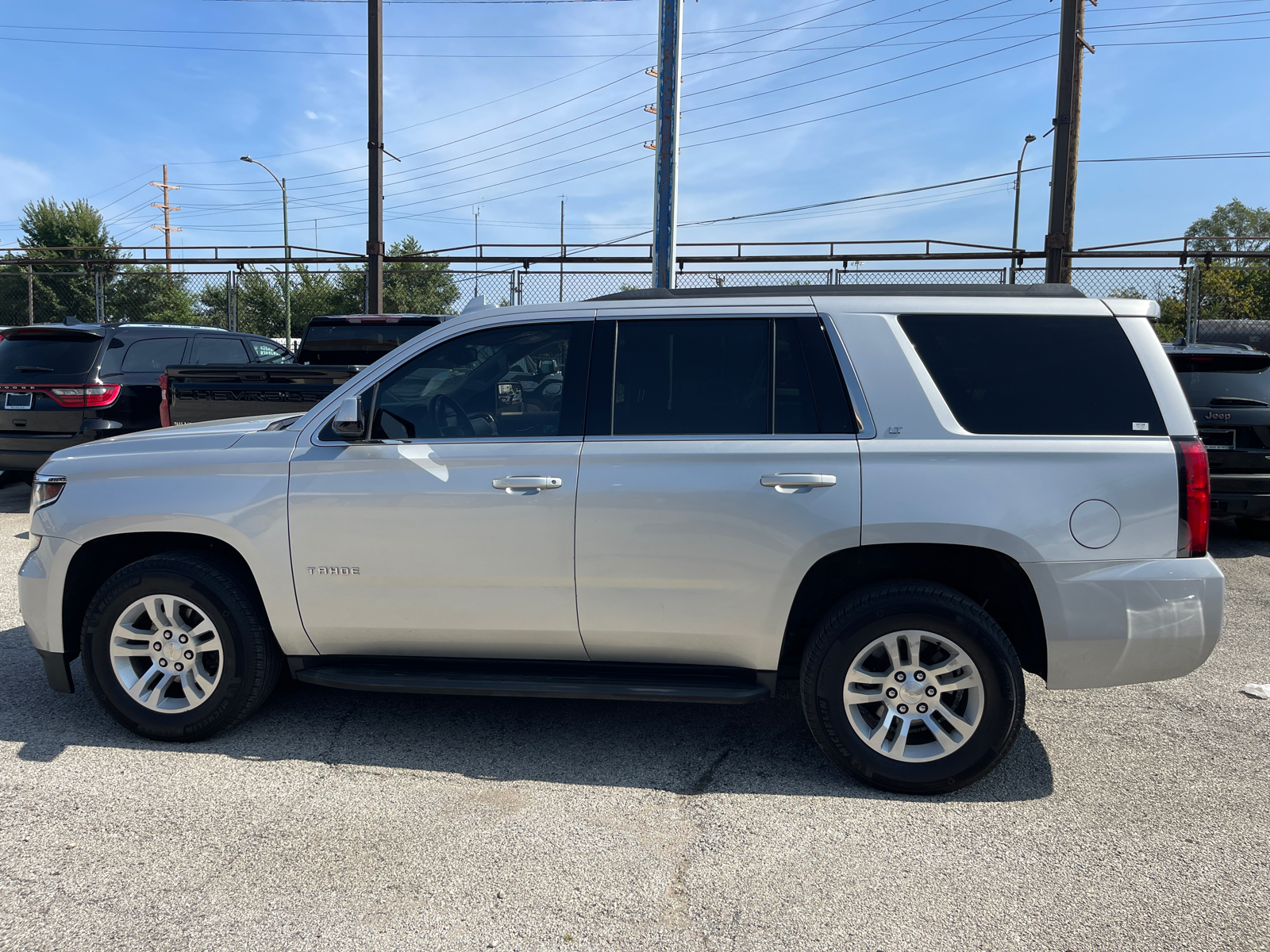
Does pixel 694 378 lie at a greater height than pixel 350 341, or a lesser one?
Result: lesser

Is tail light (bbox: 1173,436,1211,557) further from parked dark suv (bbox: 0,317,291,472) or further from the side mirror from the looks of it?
parked dark suv (bbox: 0,317,291,472)

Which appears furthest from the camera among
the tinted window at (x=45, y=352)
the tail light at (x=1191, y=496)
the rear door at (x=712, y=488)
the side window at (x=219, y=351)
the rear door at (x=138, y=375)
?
the side window at (x=219, y=351)

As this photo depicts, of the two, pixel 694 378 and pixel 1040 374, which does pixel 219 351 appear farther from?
pixel 1040 374

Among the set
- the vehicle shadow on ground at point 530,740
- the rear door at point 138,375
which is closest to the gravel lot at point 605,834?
the vehicle shadow on ground at point 530,740

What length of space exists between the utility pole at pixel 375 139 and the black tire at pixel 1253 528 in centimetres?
1209

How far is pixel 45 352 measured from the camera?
8867mm

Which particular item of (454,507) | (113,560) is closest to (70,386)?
(113,560)

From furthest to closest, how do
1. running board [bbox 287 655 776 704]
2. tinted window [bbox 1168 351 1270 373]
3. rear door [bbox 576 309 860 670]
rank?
tinted window [bbox 1168 351 1270 373], running board [bbox 287 655 776 704], rear door [bbox 576 309 860 670]

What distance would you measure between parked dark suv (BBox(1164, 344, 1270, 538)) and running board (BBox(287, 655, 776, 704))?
17.0ft

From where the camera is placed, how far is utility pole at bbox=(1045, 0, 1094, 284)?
1240 cm

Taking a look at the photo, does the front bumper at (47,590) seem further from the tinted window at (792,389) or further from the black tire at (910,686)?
the black tire at (910,686)

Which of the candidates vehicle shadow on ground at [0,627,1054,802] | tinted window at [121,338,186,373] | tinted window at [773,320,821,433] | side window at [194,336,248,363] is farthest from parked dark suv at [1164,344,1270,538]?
side window at [194,336,248,363]

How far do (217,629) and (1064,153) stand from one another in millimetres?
12930

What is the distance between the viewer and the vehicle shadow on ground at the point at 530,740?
11.7 ft
